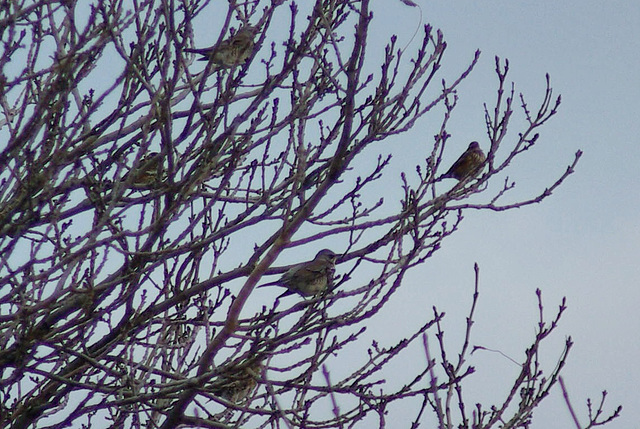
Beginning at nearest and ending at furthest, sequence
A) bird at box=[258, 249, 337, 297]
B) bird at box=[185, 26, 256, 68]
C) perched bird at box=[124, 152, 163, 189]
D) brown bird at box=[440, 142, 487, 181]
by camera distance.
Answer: perched bird at box=[124, 152, 163, 189] < bird at box=[185, 26, 256, 68] < bird at box=[258, 249, 337, 297] < brown bird at box=[440, 142, 487, 181]

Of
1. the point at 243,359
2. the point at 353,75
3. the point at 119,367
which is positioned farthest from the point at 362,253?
the point at 119,367

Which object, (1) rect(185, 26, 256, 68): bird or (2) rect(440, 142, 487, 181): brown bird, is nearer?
(1) rect(185, 26, 256, 68): bird

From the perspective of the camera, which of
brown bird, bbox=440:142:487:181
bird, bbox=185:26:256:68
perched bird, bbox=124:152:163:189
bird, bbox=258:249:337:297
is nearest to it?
perched bird, bbox=124:152:163:189

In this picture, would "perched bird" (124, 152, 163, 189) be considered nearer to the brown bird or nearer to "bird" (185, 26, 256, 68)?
"bird" (185, 26, 256, 68)

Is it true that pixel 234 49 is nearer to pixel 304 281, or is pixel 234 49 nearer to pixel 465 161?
pixel 304 281

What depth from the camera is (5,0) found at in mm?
5035

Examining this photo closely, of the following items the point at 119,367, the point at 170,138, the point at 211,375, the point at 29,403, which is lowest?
the point at 211,375

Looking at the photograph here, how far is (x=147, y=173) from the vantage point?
6.36 metres

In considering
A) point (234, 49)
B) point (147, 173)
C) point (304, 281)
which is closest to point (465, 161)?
point (304, 281)

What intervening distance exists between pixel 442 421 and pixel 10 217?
2511mm

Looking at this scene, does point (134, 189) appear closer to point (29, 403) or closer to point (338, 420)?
point (29, 403)

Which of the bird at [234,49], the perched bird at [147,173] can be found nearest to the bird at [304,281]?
the perched bird at [147,173]

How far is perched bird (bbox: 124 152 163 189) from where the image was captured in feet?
15.5

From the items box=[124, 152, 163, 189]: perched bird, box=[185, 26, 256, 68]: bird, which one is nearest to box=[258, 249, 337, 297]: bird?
box=[124, 152, 163, 189]: perched bird
